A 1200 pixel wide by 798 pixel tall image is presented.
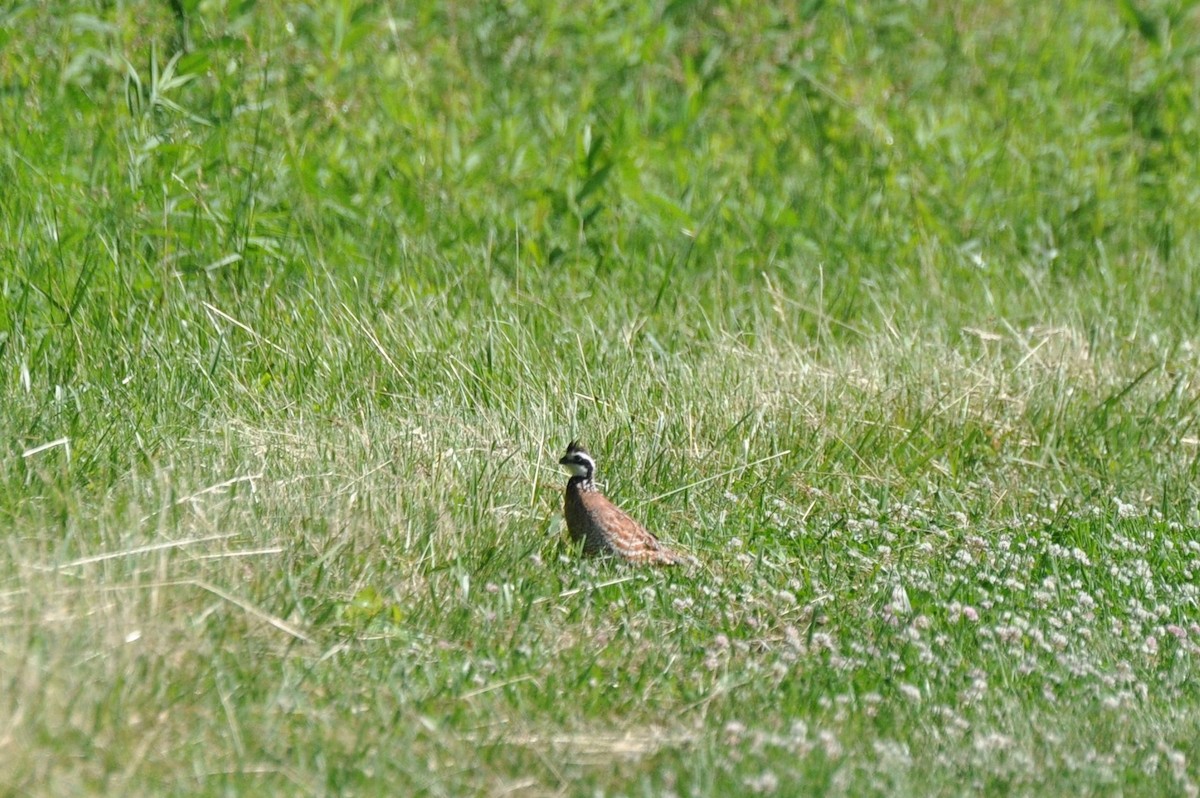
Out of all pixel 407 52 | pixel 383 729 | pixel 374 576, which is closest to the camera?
pixel 383 729

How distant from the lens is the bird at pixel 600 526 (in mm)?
5863

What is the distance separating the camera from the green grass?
14.9 ft

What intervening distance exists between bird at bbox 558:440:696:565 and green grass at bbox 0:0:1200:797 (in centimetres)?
13

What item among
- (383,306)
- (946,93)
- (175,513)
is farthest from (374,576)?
(946,93)

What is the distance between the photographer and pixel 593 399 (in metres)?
6.93

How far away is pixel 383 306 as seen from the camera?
7.68 metres

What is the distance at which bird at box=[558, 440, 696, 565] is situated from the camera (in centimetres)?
586

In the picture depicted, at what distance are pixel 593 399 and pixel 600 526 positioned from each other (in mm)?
1154

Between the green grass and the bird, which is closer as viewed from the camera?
the green grass

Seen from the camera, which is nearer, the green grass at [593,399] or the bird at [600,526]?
the green grass at [593,399]

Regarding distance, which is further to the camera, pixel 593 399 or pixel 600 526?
pixel 593 399

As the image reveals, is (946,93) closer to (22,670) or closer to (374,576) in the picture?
(374,576)

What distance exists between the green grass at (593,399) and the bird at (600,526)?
135mm

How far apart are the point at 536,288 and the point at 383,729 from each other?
4282 millimetres
